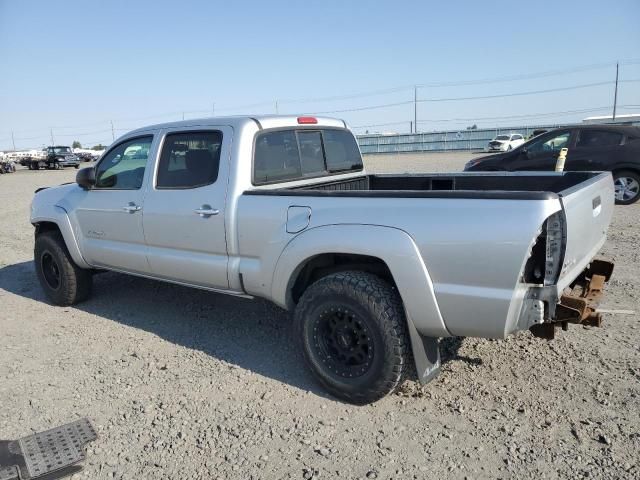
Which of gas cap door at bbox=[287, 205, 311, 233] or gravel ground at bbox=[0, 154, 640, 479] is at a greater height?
gas cap door at bbox=[287, 205, 311, 233]

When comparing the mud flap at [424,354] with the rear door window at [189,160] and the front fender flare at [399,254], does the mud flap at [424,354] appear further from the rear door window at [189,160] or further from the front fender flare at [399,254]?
the rear door window at [189,160]

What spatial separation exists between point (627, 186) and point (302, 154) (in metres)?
8.78

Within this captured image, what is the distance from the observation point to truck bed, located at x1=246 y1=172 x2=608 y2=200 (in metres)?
2.94

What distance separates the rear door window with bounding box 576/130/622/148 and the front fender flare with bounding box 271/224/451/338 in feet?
30.1

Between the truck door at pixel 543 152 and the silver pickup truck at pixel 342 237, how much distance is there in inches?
273

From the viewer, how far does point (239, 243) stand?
381 centimetres

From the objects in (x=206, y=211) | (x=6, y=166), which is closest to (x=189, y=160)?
(x=206, y=211)

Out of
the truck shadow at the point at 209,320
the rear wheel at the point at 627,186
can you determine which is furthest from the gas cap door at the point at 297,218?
the rear wheel at the point at 627,186

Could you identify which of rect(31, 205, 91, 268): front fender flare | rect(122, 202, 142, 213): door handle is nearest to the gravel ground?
rect(31, 205, 91, 268): front fender flare

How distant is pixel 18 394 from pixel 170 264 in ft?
4.71

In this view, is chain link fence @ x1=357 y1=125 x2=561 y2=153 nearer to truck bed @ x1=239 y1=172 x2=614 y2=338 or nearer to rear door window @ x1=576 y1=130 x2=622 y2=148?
rear door window @ x1=576 y1=130 x2=622 y2=148

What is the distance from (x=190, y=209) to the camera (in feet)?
13.3

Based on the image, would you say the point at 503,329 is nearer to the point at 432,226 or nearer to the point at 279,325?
the point at 432,226

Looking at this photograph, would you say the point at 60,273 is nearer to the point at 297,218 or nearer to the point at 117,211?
the point at 117,211
